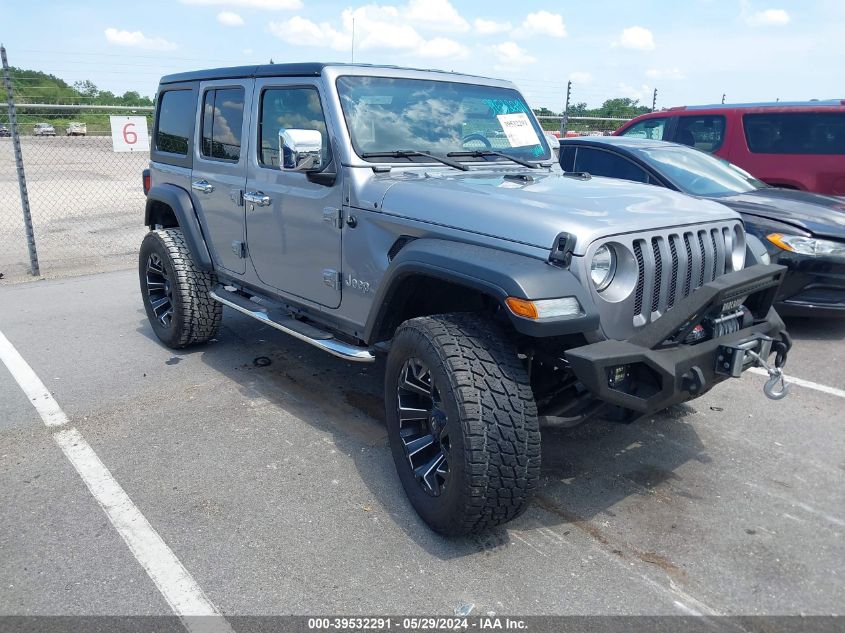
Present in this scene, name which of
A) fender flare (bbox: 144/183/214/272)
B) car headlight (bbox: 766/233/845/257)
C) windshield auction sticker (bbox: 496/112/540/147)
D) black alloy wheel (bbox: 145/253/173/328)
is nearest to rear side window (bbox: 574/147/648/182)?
car headlight (bbox: 766/233/845/257)

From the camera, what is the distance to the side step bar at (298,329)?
3678 mm

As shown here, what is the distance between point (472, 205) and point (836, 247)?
383 centimetres

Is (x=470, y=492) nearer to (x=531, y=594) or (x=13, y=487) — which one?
(x=531, y=594)

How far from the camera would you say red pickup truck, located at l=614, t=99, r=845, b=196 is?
25.2 ft

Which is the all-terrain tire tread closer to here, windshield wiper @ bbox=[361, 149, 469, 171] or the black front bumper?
windshield wiper @ bbox=[361, 149, 469, 171]

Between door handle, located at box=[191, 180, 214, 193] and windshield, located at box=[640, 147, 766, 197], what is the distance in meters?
3.87

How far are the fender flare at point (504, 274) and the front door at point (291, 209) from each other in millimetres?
809

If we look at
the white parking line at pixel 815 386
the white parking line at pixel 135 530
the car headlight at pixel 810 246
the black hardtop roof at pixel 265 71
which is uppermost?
the black hardtop roof at pixel 265 71

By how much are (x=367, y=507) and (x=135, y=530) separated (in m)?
1.04

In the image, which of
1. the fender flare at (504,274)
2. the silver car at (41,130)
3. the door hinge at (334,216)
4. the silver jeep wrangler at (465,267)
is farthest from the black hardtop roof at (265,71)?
the silver car at (41,130)

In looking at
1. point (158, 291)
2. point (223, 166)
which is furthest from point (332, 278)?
point (158, 291)

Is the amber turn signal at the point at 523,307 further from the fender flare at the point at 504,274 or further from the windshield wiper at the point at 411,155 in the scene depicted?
the windshield wiper at the point at 411,155

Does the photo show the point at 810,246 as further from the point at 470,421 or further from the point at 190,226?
the point at 190,226

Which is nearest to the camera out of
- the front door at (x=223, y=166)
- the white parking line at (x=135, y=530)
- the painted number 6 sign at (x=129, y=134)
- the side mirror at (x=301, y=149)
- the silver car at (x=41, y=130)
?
the white parking line at (x=135, y=530)
